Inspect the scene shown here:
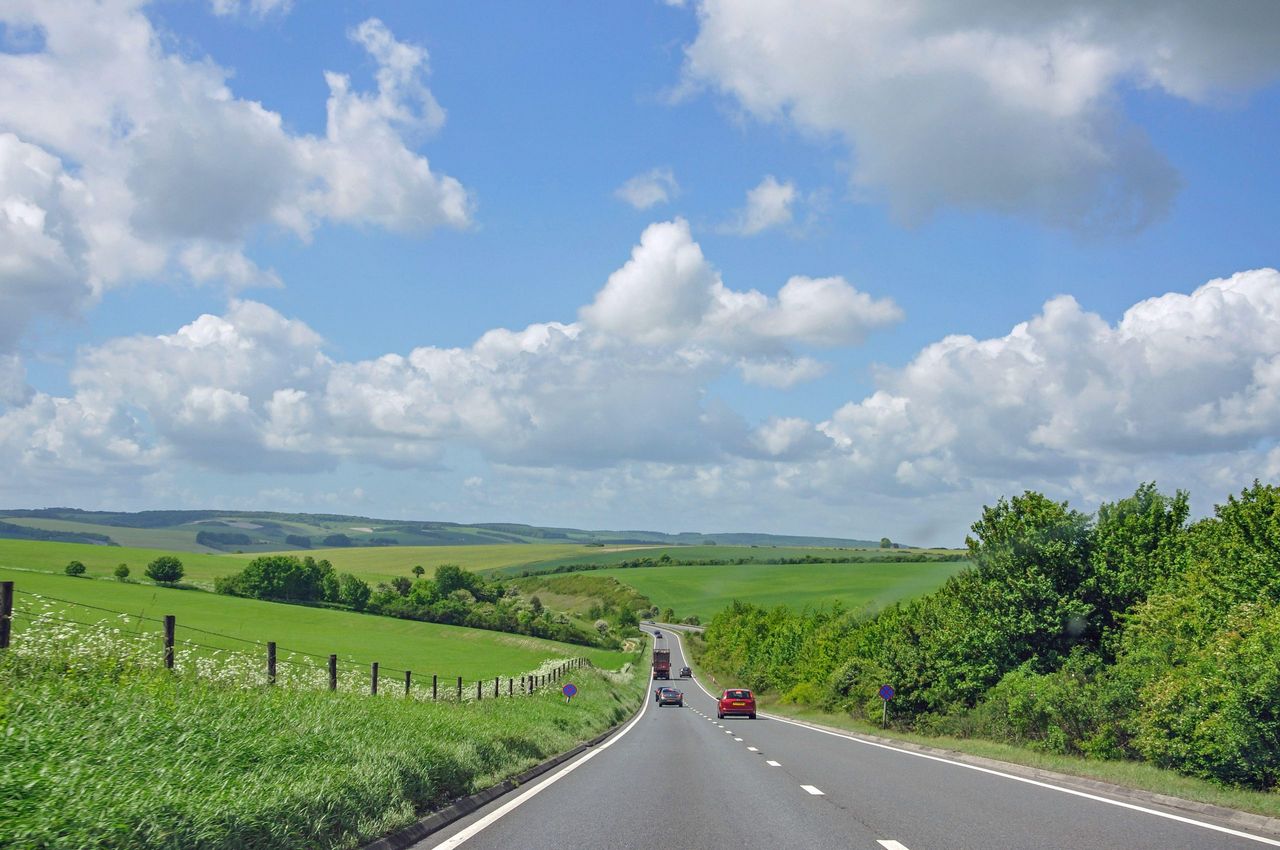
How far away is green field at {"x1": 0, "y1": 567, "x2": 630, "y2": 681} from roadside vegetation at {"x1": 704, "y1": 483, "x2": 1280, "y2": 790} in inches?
1202

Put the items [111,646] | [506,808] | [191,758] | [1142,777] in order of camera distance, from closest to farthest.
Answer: [191,758], [111,646], [506,808], [1142,777]

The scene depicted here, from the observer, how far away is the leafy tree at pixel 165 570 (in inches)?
4363

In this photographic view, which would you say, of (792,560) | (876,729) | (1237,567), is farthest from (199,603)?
(792,560)

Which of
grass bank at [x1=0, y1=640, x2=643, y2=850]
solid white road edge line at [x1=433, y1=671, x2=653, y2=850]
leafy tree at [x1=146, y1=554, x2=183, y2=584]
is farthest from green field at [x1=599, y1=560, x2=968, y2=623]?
grass bank at [x1=0, y1=640, x2=643, y2=850]

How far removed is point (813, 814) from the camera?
11656 millimetres

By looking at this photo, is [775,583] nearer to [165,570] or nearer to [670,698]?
[165,570]

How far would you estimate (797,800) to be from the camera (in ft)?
43.1

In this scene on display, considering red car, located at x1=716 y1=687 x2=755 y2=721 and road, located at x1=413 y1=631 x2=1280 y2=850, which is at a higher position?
road, located at x1=413 y1=631 x2=1280 y2=850

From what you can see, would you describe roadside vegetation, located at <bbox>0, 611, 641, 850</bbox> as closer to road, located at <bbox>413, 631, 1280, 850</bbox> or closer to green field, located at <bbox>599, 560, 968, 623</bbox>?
road, located at <bbox>413, 631, 1280, 850</bbox>

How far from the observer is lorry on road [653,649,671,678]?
11231 centimetres

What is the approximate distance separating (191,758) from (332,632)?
295 ft

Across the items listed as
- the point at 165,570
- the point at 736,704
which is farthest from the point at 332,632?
the point at 736,704

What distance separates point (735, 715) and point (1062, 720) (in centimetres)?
2691

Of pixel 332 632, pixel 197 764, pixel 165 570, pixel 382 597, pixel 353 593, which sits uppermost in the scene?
pixel 197 764
